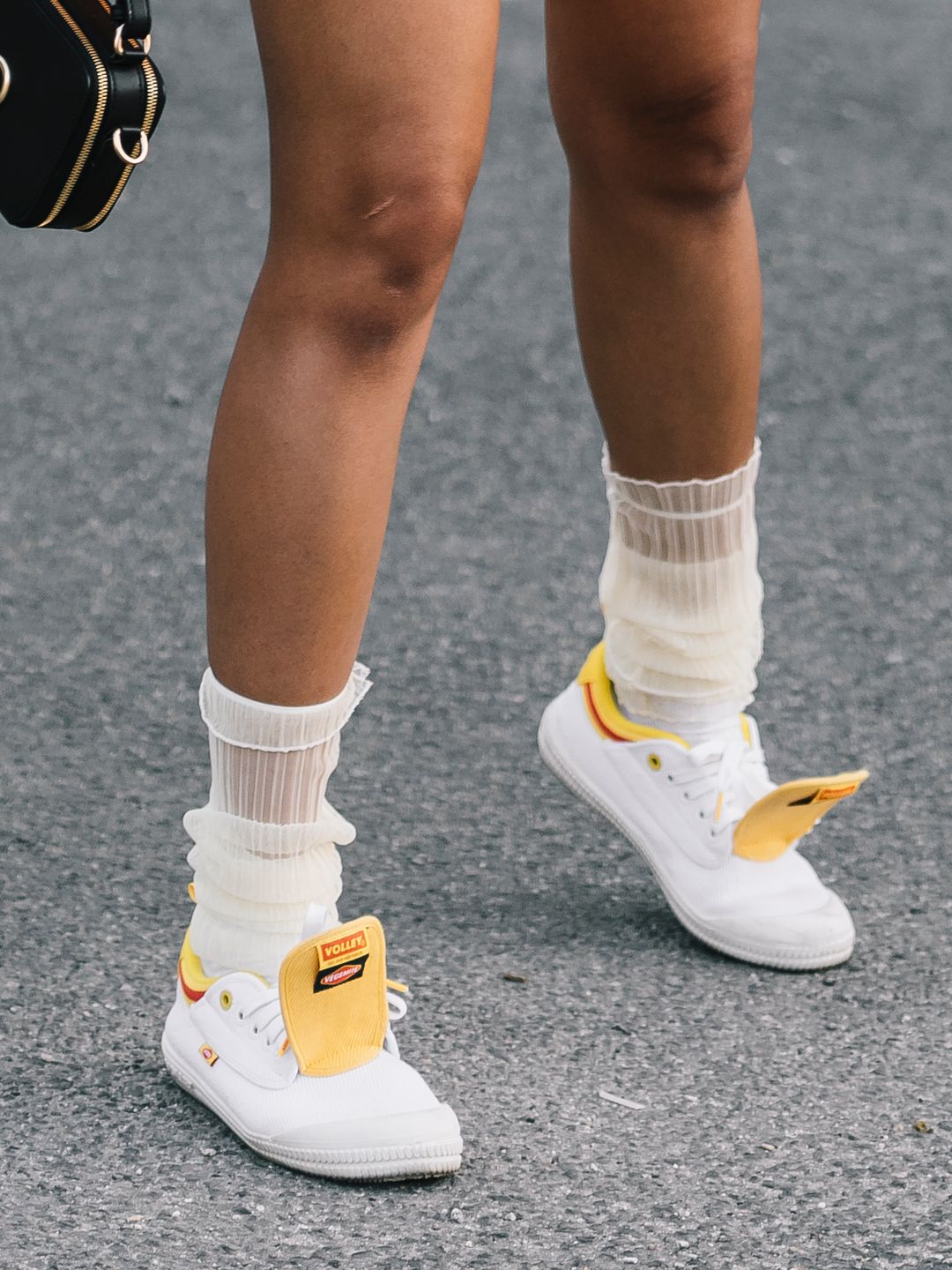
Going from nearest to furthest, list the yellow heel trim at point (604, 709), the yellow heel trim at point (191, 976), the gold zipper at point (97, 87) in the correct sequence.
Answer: the gold zipper at point (97, 87), the yellow heel trim at point (191, 976), the yellow heel trim at point (604, 709)

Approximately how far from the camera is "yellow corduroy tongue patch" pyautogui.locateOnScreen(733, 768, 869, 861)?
1611mm

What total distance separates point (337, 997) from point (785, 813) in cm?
49

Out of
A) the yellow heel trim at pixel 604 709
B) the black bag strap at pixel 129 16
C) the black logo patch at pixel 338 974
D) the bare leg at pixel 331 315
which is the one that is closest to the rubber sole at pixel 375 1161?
the black logo patch at pixel 338 974

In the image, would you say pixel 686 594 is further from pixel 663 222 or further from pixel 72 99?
pixel 72 99

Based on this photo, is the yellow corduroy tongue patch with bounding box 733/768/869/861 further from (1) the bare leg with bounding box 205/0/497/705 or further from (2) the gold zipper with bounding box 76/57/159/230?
(2) the gold zipper with bounding box 76/57/159/230

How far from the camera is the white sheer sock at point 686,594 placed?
168cm

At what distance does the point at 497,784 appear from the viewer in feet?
6.56

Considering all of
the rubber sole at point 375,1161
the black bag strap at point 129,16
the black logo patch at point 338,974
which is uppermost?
the black bag strap at point 129,16

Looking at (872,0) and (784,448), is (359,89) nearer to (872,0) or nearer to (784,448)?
(784,448)

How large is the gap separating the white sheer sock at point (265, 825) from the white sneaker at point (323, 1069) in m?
0.03

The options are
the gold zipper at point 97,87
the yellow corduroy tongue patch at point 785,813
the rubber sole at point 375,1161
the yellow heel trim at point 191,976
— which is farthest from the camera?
the yellow corduroy tongue patch at point 785,813

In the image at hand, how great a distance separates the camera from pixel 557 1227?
4.22 ft

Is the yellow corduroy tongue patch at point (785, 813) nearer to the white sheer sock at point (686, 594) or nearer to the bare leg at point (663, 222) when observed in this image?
the white sheer sock at point (686, 594)

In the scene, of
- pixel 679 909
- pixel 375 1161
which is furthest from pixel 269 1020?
pixel 679 909
